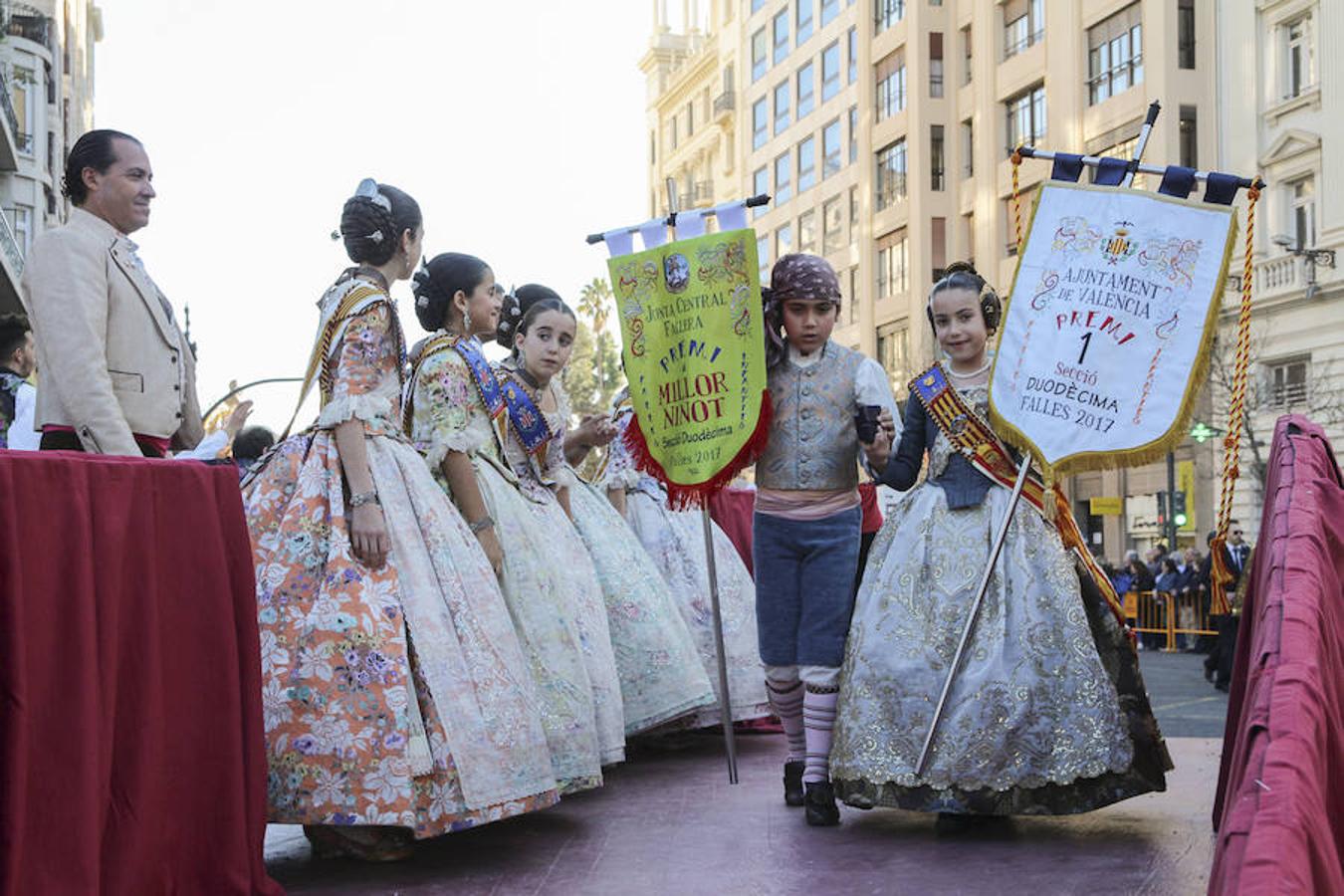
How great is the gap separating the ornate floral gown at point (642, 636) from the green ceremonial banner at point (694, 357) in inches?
37.3

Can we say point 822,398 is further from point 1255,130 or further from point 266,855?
point 1255,130

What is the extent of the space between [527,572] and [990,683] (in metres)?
1.61

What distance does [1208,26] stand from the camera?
31.4m

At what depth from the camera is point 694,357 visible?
17.8 feet

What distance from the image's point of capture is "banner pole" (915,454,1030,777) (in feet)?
15.0

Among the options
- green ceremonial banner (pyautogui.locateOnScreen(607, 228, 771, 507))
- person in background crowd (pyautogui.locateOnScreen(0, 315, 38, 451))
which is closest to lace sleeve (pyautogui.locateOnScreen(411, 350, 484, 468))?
green ceremonial banner (pyautogui.locateOnScreen(607, 228, 771, 507))

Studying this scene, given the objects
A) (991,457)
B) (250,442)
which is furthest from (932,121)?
(991,457)

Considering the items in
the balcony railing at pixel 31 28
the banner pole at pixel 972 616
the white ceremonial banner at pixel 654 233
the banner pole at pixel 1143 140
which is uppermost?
the balcony railing at pixel 31 28

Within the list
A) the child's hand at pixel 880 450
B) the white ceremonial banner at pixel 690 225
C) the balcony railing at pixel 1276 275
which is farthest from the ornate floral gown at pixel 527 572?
the balcony railing at pixel 1276 275

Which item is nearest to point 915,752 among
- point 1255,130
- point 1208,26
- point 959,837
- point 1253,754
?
point 959,837

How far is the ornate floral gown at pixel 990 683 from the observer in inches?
179

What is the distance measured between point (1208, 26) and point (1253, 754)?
32.7m

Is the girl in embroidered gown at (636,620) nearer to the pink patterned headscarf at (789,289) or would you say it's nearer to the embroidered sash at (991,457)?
the pink patterned headscarf at (789,289)

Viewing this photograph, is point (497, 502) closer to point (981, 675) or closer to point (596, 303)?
point (981, 675)
